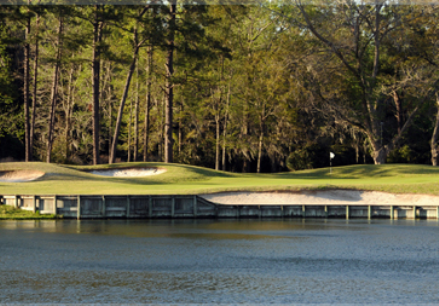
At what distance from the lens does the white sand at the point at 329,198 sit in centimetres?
3350

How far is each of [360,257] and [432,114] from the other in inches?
1747

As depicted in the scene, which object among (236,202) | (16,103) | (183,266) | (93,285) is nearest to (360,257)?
(183,266)

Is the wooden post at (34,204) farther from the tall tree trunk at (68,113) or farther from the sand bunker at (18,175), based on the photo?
the tall tree trunk at (68,113)

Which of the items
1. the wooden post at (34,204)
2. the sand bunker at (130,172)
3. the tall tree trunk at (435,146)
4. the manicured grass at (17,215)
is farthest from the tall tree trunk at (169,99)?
the tall tree trunk at (435,146)

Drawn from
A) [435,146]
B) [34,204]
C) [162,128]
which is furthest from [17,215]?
[435,146]

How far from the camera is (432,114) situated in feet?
194

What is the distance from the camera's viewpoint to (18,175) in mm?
40875

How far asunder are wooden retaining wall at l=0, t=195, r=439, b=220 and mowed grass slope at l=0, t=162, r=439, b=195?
89 centimetres

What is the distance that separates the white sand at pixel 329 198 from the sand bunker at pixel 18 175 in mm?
14837

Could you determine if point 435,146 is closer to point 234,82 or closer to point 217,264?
point 234,82

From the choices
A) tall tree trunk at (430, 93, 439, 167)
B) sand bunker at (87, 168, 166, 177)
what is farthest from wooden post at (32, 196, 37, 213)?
tall tree trunk at (430, 93, 439, 167)

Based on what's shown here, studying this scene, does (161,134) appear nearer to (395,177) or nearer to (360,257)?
(395,177)

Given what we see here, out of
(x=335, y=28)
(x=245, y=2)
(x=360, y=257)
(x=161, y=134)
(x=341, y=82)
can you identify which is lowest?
(x=360, y=257)

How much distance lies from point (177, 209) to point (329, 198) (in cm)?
917
